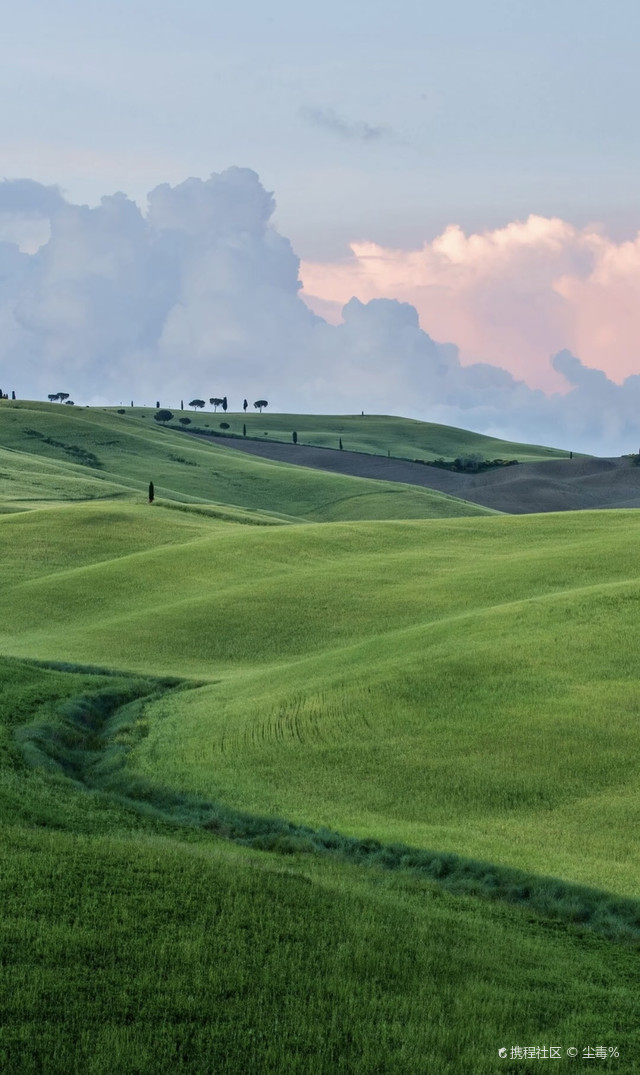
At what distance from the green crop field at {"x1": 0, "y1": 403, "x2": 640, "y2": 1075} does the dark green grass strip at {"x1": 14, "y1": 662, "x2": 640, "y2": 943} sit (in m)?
0.06

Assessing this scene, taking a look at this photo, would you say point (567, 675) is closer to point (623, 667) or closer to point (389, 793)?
point (623, 667)

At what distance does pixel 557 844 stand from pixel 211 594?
26.8 metres

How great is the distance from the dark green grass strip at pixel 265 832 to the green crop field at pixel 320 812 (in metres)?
0.06

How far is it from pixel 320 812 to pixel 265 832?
1713 millimetres

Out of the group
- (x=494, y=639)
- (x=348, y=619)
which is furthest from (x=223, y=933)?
(x=348, y=619)

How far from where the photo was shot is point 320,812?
18.7m

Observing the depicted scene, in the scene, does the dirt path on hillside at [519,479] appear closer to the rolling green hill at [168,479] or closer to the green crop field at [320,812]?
the rolling green hill at [168,479]

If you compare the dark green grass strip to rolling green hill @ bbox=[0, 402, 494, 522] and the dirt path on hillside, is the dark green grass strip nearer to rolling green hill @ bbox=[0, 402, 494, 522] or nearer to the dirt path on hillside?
rolling green hill @ bbox=[0, 402, 494, 522]

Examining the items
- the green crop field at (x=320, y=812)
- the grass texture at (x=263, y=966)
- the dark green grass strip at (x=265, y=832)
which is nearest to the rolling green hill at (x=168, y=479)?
the green crop field at (x=320, y=812)

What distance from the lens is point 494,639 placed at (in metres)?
28.3

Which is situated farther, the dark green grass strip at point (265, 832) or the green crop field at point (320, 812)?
the dark green grass strip at point (265, 832)

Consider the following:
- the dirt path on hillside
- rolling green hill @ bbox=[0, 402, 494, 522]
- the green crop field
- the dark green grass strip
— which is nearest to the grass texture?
the green crop field

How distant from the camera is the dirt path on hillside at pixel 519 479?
423ft

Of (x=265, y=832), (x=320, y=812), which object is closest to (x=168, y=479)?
(x=320, y=812)
